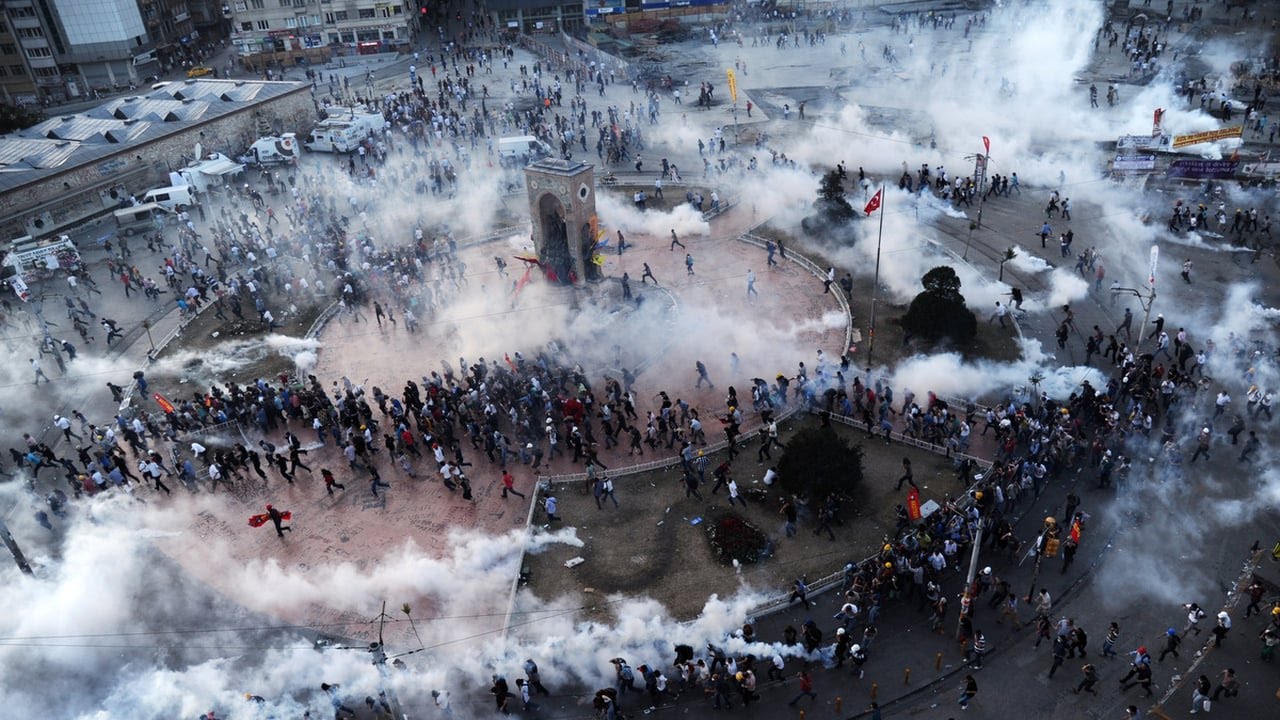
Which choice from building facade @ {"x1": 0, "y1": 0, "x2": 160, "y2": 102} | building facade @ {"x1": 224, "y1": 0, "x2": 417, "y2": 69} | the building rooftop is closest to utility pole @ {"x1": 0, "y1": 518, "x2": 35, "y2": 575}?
the building rooftop

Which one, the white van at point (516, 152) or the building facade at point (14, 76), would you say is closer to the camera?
the white van at point (516, 152)

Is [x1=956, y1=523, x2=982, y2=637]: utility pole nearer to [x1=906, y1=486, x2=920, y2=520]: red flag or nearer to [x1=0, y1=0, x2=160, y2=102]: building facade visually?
[x1=906, y1=486, x2=920, y2=520]: red flag

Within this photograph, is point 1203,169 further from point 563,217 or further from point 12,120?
point 12,120

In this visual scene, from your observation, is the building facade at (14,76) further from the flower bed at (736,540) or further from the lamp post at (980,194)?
the flower bed at (736,540)

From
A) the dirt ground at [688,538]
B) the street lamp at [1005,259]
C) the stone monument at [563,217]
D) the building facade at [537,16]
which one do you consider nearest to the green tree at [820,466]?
the dirt ground at [688,538]

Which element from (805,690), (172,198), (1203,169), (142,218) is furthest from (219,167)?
(1203,169)

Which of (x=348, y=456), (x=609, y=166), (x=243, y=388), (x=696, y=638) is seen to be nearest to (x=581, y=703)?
(x=696, y=638)

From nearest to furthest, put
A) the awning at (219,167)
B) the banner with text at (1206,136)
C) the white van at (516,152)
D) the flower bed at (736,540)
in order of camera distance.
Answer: the flower bed at (736,540) < the banner with text at (1206,136) < the awning at (219,167) < the white van at (516,152)
